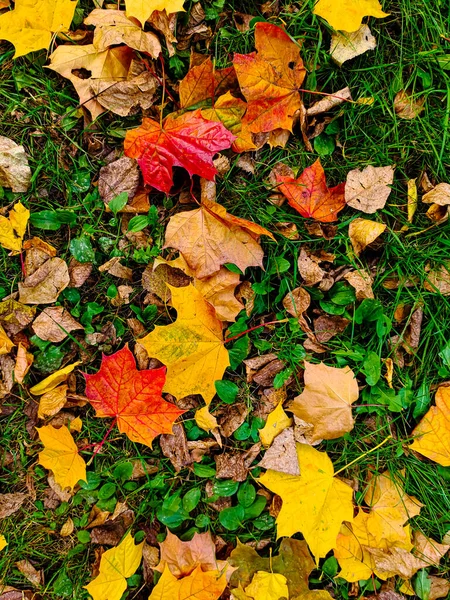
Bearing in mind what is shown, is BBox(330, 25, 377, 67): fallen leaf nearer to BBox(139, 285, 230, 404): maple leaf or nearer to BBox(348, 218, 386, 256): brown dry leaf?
BBox(348, 218, 386, 256): brown dry leaf

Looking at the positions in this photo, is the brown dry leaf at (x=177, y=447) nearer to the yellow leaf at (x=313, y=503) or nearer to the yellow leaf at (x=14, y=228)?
the yellow leaf at (x=313, y=503)

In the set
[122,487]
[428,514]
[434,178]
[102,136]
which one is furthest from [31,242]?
[428,514]

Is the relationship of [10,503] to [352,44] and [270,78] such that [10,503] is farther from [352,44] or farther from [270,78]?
[352,44]

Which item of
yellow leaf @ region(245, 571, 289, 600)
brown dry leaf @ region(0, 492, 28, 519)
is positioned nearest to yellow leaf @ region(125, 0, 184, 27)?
brown dry leaf @ region(0, 492, 28, 519)

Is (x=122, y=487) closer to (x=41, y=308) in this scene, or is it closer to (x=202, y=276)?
(x=41, y=308)

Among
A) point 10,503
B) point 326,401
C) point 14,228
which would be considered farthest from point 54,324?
point 326,401

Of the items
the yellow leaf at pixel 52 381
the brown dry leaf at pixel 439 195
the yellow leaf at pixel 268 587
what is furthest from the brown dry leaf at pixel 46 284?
the brown dry leaf at pixel 439 195

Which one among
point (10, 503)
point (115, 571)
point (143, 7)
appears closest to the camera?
point (143, 7)
